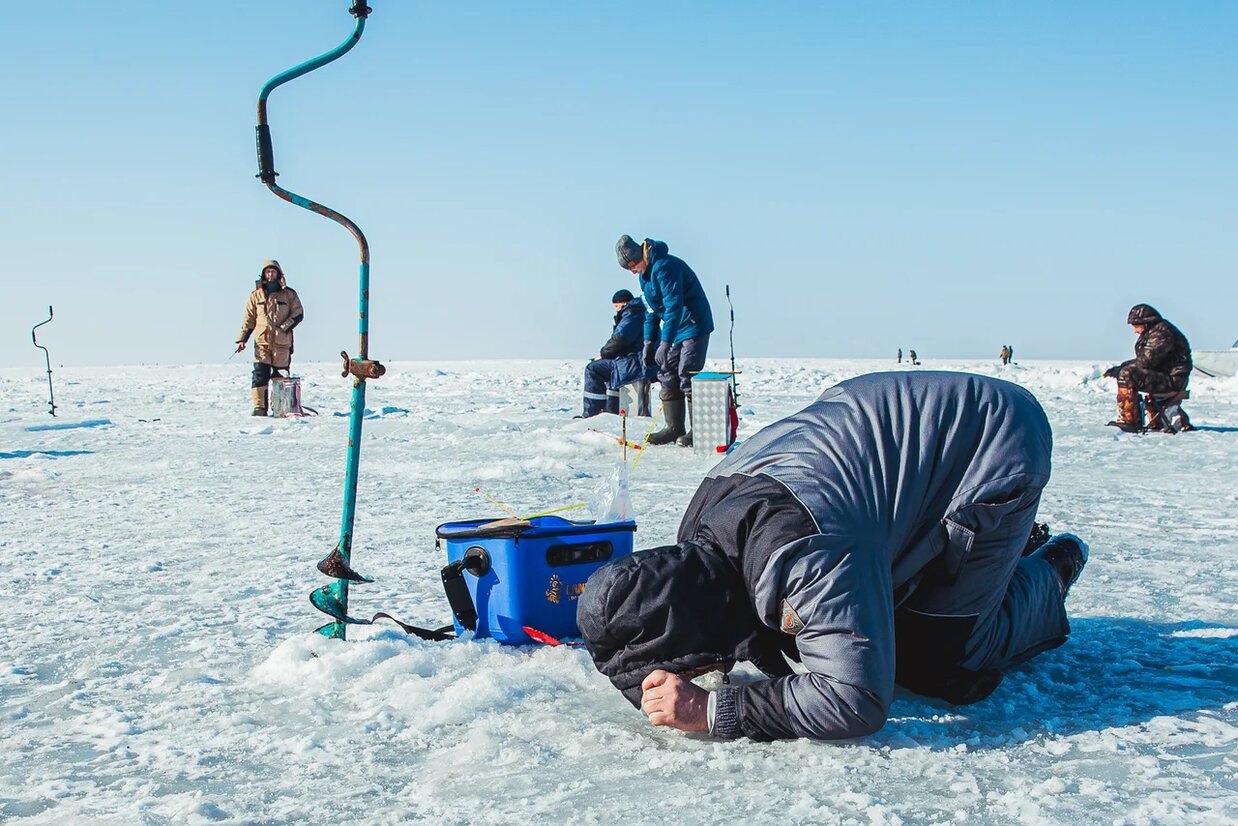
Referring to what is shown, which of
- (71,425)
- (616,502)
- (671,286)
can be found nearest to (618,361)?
(671,286)

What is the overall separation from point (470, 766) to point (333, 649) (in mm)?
834

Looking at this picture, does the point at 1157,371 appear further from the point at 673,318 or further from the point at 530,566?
the point at 530,566

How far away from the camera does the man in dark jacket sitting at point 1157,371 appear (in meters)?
10.3

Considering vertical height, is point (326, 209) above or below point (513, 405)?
above

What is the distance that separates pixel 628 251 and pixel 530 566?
5.89 meters

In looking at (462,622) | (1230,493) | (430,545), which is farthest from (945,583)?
(1230,493)

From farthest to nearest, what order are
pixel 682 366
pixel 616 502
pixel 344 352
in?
pixel 682 366 → pixel 616 502 → pixel 344 352

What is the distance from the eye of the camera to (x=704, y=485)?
255 centimetres

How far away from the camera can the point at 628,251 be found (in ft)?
28.3

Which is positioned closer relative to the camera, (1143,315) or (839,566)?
(839,566)

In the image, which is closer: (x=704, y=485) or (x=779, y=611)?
(x=779, y=611)

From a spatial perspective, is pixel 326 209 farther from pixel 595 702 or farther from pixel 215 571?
pixel 215 571

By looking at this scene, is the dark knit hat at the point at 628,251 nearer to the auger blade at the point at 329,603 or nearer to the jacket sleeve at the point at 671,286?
the jacket sleeve at the point at 671,286

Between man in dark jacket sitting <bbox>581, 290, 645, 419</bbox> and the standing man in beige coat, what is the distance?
3871mm
